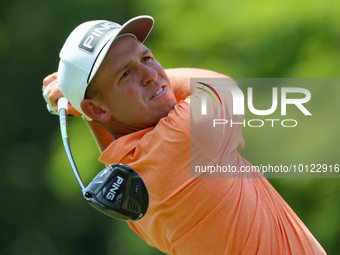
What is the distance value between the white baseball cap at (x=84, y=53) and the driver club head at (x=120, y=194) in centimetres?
28

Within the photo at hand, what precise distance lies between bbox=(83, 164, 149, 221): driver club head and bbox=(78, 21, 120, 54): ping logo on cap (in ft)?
1.16

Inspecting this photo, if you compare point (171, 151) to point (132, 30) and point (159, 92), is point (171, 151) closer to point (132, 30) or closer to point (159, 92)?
point (159, 92)

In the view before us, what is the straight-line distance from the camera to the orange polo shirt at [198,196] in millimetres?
1138

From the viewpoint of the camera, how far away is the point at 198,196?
1.16 meters

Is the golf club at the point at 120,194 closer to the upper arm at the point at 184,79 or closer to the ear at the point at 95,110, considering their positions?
the ear at the point at 95,110

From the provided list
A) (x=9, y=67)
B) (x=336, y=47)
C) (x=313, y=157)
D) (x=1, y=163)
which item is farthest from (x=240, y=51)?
(x=1, y=163)

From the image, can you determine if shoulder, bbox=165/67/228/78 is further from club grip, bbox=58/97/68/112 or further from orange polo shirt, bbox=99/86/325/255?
club grip, bbox=58/97/68/112

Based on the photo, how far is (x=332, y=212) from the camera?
292 centimetres

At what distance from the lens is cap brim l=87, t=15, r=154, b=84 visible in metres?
1.16

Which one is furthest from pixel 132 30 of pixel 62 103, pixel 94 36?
pixel 62 103

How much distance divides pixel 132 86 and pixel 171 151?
0.73 ft

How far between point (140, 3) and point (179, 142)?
89.7 inches

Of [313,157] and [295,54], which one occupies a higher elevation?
[295,54]

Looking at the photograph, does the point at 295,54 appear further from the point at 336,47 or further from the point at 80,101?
the point at 80,101
